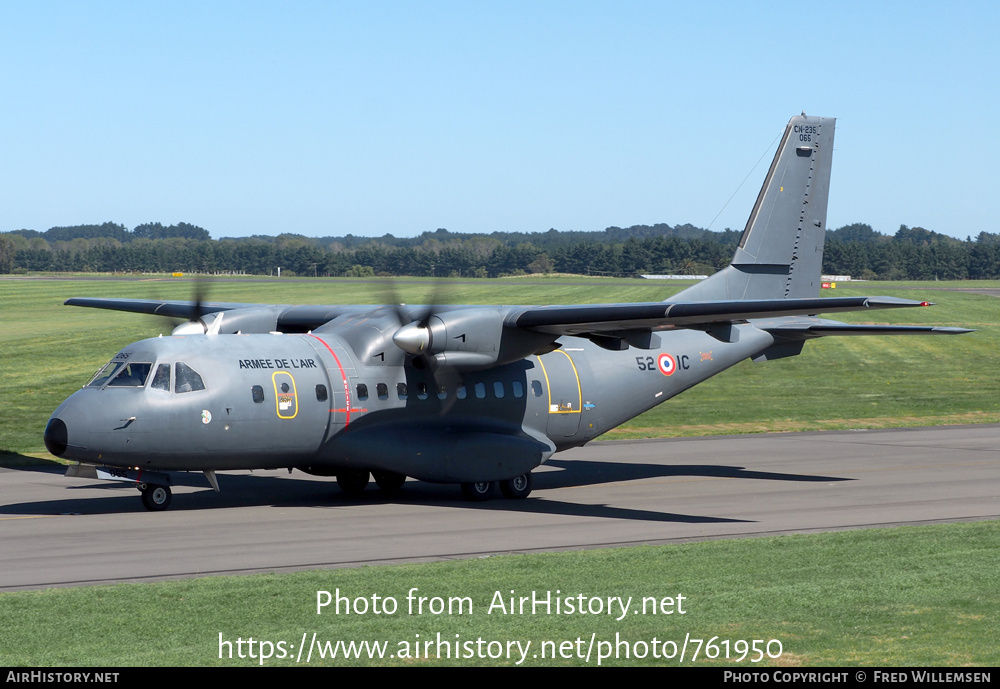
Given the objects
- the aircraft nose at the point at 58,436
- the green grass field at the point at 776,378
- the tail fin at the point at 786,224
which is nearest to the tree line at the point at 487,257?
the green grass field at the point at 776,378

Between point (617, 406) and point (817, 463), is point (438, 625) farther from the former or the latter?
point (817, 463)

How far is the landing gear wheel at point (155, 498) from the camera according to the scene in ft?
65.8

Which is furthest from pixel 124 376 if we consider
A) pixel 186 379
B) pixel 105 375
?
pixel 186 379

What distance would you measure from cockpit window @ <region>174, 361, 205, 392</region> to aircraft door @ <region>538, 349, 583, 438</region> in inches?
273

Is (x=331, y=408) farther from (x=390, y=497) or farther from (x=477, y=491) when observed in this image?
(x=477, y=491)

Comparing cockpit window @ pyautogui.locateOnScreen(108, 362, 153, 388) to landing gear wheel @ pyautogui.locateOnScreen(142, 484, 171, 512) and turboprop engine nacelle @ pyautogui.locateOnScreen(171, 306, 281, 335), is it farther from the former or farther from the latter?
turboprop engine nacelle @ pyautogui.locateOnScreen(171, 306, 281, 335)

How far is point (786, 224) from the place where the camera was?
26047mm

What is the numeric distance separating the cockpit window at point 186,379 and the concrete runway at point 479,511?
7.04 ft

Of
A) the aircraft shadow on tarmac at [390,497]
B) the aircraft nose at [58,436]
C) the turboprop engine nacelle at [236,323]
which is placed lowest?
the aircraft shadow on tarmac at [390,497]

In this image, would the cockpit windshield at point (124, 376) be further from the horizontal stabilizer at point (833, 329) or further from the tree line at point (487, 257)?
the tree line at point (487, 257)

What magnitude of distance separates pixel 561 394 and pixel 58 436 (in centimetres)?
947

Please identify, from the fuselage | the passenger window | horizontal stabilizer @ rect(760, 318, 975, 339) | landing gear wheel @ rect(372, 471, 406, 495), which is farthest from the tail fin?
the passenger window
